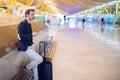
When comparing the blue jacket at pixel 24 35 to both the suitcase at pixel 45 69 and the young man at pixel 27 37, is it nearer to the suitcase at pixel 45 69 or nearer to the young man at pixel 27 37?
the young man at pixel 27 37

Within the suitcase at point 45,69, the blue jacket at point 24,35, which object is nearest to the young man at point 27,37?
the blue jacket at point 24,35

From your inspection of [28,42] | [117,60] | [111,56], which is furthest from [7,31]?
[111,56]

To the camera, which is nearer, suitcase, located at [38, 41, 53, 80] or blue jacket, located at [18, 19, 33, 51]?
blue jacket, located at [18, 19, 33, 51]

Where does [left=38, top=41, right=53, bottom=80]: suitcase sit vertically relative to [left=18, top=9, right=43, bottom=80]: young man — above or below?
below

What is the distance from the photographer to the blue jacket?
4.64m

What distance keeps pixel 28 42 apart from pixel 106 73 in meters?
2.81

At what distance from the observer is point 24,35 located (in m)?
4.66

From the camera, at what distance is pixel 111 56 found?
941 cm

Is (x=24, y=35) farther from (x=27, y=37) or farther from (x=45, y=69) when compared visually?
(x=45, y=69)

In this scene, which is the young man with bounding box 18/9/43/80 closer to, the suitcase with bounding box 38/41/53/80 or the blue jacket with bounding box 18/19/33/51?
the blue jacket with bounding box 18/19/33/51

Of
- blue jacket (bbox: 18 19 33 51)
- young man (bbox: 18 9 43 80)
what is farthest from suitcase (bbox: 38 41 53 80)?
blue jacket (bbox: 18 19 33 51)

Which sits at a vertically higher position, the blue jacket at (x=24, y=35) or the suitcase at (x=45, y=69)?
the blue jacket at (x=24, y=35)

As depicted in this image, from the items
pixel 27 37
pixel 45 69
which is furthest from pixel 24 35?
pixel 45 69

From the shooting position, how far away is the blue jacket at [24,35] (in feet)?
15.2
